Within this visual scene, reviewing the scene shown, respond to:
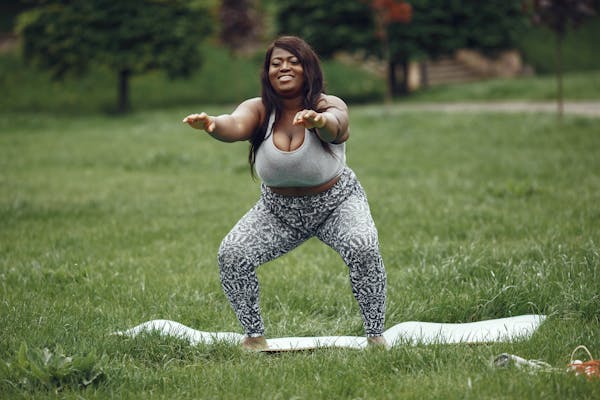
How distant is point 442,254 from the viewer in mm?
5777

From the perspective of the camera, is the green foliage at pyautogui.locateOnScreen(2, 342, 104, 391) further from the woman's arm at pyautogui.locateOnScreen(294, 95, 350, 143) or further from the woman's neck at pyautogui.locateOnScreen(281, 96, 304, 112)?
the woman's neck at pyautogui.locateOnScreen(281, 96, 304, 112)

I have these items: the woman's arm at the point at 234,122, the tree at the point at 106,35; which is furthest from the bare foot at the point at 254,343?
the tree at the point at 106,35

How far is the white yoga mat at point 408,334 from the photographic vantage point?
3957mm

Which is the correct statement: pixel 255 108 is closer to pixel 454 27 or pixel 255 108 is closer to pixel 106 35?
pixel 106 35

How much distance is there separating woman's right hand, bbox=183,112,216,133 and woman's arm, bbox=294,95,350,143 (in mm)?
452

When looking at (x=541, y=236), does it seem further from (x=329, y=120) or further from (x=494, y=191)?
(x=329, y=120)

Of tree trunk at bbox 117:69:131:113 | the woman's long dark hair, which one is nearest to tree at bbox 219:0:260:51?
tree trunk at bbox 117:69:131:113

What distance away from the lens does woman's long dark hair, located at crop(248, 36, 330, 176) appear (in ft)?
12.6

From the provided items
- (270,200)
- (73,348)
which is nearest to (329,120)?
(270,200)

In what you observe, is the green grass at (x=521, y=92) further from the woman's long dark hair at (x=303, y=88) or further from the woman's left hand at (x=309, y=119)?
the woman's left hand at (x=309, y=119)

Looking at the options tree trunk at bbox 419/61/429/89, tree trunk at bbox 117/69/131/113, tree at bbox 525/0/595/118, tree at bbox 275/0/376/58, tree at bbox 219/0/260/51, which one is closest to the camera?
tree at bbox 525/0/595/118

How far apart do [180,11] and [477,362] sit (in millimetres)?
A: 22335

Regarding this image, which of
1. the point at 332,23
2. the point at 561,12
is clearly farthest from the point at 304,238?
the point at 332,23

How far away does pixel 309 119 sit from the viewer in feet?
11.2
